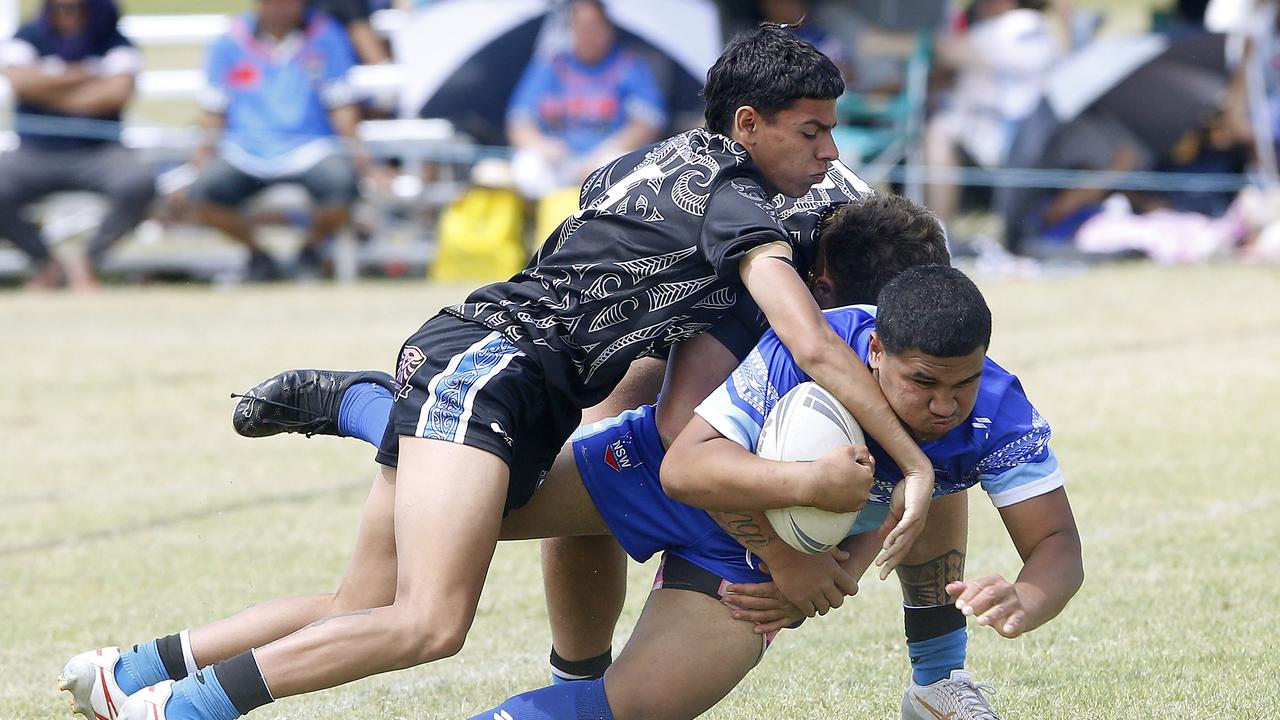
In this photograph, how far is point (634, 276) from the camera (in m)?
3.70

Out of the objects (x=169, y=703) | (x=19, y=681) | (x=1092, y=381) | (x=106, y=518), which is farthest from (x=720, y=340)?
(x=1092, y=381)

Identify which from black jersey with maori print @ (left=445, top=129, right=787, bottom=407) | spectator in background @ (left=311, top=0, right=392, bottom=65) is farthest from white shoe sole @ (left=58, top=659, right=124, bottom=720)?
spectator in background @ (left=311, top=0, right=392, bottom=65)

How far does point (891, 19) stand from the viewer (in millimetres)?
12773

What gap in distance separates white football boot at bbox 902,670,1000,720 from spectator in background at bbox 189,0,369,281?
8.94m

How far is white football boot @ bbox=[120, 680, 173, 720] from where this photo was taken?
3443 mm

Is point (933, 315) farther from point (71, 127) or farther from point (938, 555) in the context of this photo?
point (71, 127)

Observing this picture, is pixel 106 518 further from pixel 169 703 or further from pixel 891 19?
pixel 891 19

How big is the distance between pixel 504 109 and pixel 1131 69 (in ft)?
15.7

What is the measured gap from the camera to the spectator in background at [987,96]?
496 inches

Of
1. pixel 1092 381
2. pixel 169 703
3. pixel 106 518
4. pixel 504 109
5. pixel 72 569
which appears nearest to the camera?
pixel 169 703

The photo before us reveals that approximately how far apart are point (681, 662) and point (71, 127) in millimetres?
10081

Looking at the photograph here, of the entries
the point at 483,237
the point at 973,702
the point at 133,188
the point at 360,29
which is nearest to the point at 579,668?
the point at 973,702

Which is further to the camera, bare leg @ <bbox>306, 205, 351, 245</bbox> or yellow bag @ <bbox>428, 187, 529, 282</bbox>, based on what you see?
bare leg @ <bbox>306, 205, 351, 245</bbox>

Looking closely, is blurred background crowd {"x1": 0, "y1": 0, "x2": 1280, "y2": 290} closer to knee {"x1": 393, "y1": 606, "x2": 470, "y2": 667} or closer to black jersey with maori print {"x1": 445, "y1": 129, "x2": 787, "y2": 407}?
black jersey with maori print {"x1": 445, "y1": 129, "x2": 787, "y2": 407}
